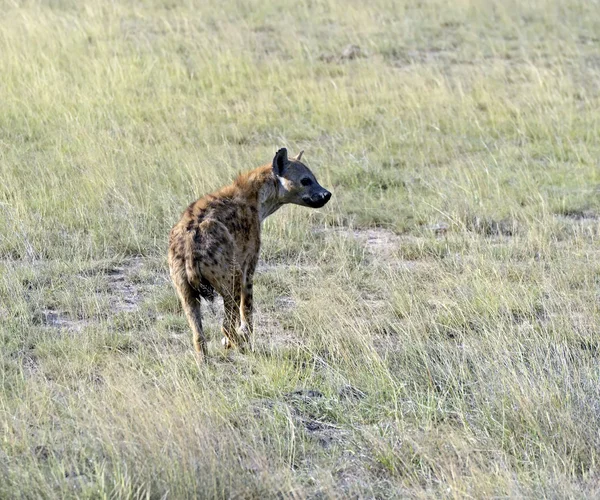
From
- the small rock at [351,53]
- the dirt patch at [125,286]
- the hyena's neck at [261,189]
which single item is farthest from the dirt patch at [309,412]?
the small rock at [351,53]

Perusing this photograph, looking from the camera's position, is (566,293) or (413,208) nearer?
(566,293)

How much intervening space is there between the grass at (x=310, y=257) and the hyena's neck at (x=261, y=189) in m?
0.61

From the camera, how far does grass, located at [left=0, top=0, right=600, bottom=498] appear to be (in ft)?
14.6

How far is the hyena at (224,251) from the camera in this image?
5.55 m

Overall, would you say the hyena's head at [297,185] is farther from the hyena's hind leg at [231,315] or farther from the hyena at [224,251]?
the hyena's hind leg at [231,315]

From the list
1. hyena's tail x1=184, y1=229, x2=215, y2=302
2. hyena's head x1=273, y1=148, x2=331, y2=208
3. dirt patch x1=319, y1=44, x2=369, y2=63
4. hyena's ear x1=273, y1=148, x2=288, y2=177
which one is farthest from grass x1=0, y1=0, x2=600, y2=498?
hyena's ear x1=273, y1=148, x2=288, y2=177

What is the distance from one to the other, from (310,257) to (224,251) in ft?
6.84

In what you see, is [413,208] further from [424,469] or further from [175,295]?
[424,469]

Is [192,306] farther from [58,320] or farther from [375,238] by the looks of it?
[375,238]

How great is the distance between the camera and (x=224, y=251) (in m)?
5.66

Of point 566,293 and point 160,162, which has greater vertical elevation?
point 160,162

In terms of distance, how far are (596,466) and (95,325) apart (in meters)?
3.15

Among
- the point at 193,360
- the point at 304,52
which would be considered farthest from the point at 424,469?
the point at 304,52

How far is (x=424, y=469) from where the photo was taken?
14.6ft
